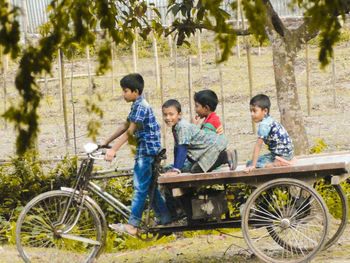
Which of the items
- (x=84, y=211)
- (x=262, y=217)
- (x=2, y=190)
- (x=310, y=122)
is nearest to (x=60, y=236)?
(x=84, y=211)

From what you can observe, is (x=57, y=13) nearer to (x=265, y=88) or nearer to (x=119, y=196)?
(x=119, y=196)

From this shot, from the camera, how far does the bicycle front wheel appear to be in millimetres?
4348

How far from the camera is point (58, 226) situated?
4.43 m

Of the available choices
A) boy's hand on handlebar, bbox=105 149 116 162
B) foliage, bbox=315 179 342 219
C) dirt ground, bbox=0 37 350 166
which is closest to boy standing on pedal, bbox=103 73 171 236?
boy's hand on handlebar, bbox=105 149 116 162

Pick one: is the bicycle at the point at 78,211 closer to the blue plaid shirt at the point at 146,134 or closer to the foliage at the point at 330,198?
the blue plaid shirt at the point at 146,134

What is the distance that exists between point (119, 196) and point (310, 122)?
6024mm

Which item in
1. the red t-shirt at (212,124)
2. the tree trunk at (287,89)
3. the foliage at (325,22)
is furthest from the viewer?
the tree trunk at (287,89)

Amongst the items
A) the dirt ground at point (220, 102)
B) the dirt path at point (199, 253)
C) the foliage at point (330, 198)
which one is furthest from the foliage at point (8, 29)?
the dirt ground at point (220, 102)

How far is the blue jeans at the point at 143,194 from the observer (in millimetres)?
4355

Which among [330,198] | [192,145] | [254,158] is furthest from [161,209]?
[330,198]

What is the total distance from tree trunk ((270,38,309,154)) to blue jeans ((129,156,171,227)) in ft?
6.43

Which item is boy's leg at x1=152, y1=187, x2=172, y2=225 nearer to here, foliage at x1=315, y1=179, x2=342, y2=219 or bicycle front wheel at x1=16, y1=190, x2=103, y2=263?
bicycle front wheel at x1=16, y1=190, x2=103, y2=263

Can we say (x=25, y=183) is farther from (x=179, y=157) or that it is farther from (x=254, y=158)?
(x=254, y=158)

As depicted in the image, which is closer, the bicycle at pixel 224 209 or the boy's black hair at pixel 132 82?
the bicycle at pixel 224 209
